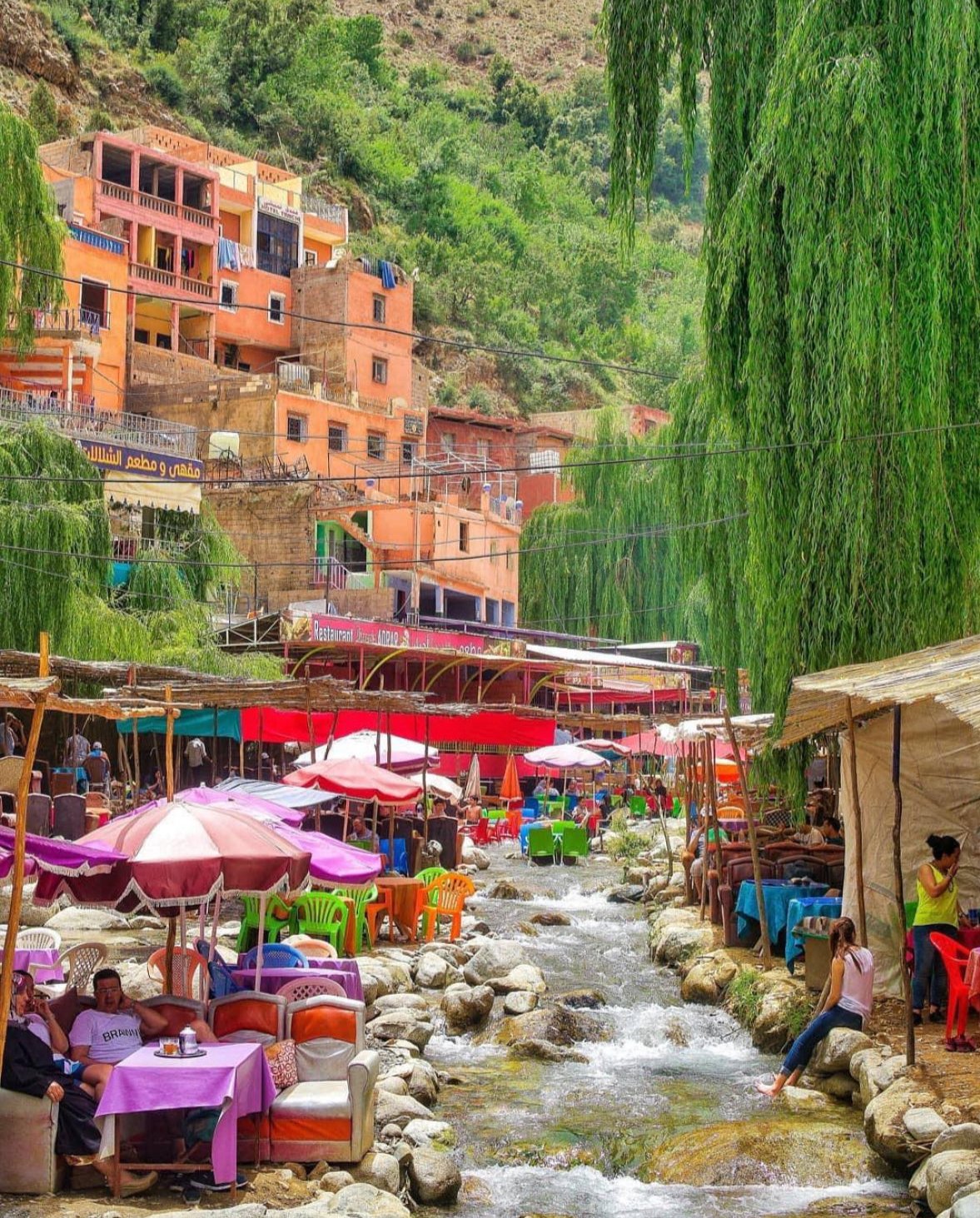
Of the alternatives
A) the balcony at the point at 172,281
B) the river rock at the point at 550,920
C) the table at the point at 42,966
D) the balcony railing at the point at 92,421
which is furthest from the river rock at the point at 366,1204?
the balcony at the point at 172,281

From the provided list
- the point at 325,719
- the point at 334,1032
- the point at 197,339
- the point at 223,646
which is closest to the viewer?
the point at 334,1032

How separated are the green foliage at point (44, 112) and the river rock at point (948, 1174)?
5708 cm

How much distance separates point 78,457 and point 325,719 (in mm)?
7308

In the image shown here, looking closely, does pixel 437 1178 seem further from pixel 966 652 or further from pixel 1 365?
pixel 1 365

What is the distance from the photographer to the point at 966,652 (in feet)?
32.5

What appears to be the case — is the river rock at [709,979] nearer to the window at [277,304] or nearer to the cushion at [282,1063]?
the cushion at [282,1063]

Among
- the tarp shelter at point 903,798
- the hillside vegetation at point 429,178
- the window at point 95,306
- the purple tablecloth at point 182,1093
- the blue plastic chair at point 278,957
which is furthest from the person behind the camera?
the hillside vegetation at point 429,178

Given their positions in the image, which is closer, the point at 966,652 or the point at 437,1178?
the point at 437,1178

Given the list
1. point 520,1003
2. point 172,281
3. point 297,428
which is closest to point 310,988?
point 520,1003

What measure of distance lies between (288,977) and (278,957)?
2.72 ft

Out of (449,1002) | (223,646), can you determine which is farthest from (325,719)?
(449,1002)

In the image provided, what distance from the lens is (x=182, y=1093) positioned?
799cm

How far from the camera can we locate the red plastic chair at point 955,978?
34.5 feet

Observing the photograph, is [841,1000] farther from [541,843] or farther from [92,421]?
[92,421]
